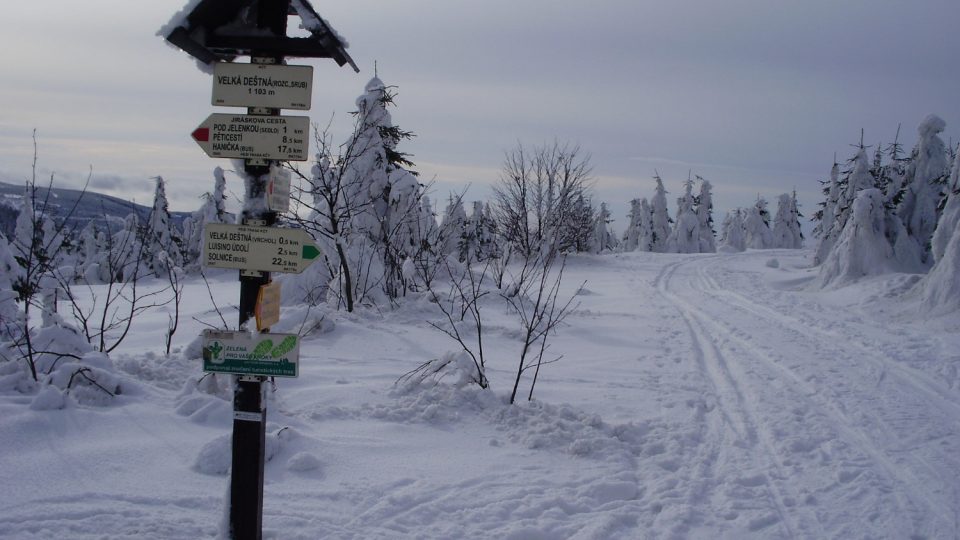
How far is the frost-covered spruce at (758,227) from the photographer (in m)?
67.1

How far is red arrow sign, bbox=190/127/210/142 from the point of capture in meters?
3.22

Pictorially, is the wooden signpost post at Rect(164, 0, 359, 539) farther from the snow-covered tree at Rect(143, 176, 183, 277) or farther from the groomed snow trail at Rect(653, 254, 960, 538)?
the snow-covered tree at Rect(143, 176, 183, 277)

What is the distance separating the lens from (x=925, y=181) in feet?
74.0

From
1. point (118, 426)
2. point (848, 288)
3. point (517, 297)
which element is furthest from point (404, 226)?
point (848, 288)

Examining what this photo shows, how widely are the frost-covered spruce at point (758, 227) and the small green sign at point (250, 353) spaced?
7077 cm

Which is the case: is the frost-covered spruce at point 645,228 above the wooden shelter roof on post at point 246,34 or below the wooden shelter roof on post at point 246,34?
above

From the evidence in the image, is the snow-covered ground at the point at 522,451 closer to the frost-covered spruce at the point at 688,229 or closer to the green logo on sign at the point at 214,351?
the green logo on sign at the point at 214,351

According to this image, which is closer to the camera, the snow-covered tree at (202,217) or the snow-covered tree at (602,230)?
the snow-covered tree at (202,217)

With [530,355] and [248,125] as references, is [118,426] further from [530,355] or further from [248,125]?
[530,355]

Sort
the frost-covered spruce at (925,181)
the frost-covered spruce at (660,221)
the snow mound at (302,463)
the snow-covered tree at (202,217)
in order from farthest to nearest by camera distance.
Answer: the frost-covered spruce at (660,221)
the snow-covered tree at (202,217)
the frost-covered spruce at (925,181)
the snow mound at (302,463)

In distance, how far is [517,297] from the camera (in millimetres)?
15742

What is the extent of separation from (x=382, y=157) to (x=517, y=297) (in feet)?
17.4

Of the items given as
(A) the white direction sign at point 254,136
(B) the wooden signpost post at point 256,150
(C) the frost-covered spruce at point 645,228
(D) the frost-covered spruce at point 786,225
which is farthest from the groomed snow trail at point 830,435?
(D) the frost-covered spruce at point 786,225

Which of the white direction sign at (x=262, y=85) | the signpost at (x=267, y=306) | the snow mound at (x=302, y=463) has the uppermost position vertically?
the white direction sign at (x=262, y=85)
